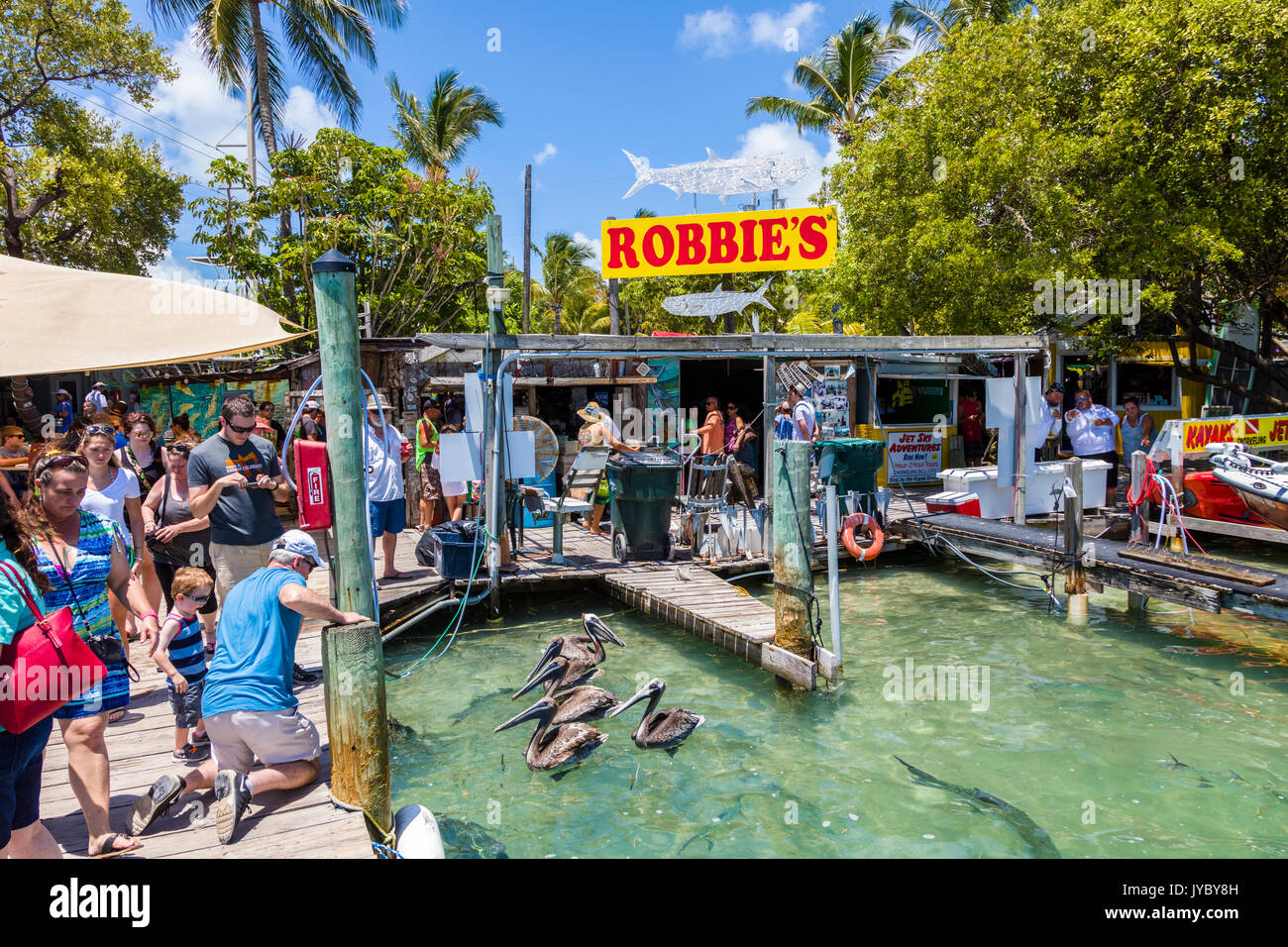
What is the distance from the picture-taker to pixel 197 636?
16.2 feet

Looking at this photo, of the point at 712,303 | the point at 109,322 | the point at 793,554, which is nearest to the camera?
the point at 109,322

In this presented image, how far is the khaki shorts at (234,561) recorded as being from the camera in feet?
19.6

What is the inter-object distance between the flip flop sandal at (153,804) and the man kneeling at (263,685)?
71 millimetres

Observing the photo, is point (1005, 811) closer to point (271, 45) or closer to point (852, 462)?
point (852, 462)

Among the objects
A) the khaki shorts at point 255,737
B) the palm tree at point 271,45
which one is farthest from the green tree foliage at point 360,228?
the khaki shorts at point 255,737

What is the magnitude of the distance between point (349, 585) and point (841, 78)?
28399 mm

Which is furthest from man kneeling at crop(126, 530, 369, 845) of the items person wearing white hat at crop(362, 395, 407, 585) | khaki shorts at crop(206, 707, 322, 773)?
person wearing white hat at crop(362, 395, 407, 585)

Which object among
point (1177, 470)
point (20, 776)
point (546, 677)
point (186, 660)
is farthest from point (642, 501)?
point (1177, 470)

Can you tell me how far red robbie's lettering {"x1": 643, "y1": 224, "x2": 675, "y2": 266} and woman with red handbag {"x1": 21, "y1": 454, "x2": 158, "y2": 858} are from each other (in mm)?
12538

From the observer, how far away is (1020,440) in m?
12.0

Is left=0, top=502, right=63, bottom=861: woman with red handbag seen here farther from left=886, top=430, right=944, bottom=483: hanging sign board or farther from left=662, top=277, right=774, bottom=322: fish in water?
left=886, top=430, right=944, bottom=483: hanging sign board

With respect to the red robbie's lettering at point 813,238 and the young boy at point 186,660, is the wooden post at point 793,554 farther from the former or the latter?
the red robbie's lettering at point 813,238

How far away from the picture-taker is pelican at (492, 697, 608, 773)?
6.06 metres
